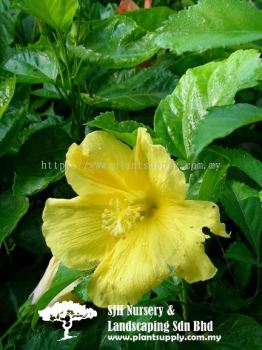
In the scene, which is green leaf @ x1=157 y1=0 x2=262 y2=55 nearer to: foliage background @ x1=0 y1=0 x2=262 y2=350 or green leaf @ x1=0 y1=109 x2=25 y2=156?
foliage background @ x1=0 y1=0 x2=262 y2=350

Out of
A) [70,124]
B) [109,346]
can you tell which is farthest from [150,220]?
[70,124]

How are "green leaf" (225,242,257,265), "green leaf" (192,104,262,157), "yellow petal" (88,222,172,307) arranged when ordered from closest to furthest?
"green leaf" (192,104,262,157) → "yellow petal" (88,222,172,307) → "green leaf" (225,242,257,265)

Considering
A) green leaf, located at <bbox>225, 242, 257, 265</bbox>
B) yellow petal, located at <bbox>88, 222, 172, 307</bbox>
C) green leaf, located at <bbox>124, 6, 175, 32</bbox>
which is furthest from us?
green leaf, located at <bbox>124, 6, 175, 32</bbox>

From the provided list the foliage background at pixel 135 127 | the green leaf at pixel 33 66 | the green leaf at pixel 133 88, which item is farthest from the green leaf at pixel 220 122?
the green leaf at pixel 33 66

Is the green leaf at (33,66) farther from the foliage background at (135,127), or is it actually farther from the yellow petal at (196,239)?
the yellow petal at (196,239)

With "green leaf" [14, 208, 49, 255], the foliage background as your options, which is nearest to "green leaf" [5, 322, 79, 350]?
the foliage background

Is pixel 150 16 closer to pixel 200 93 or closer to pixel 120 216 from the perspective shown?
pixel 200 93

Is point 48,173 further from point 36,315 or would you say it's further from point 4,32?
point 4,32

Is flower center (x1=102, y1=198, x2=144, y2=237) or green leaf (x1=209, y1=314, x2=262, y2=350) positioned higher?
flower center (x1=102, y1=198, x2=144, y2=237)
